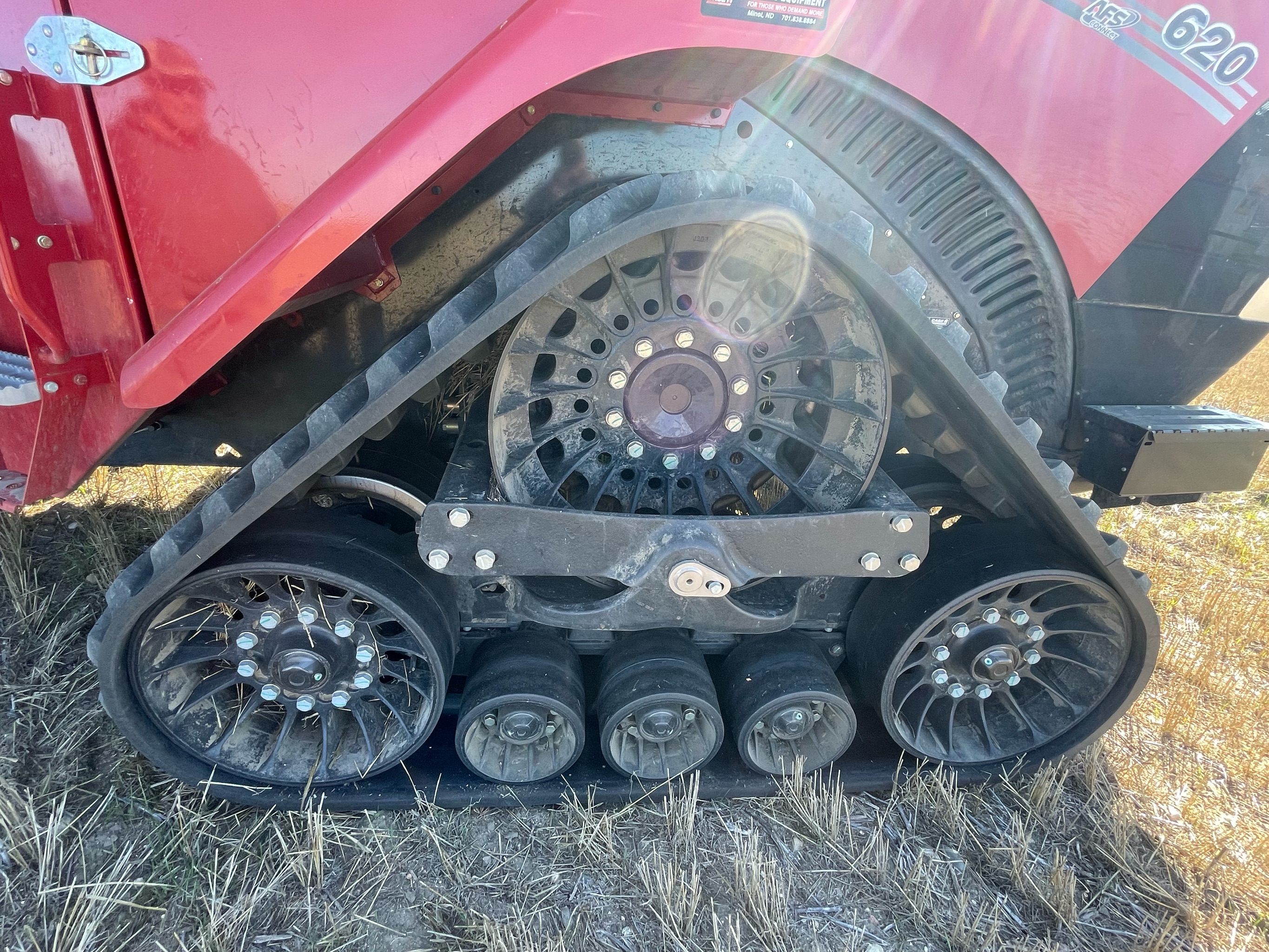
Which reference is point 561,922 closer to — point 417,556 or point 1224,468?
point 417,556

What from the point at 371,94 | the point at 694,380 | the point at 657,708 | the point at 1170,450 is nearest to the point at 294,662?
the point at 657,708

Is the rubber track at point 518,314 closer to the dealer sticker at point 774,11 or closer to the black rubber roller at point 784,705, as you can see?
the dealer sticker at point 774,11

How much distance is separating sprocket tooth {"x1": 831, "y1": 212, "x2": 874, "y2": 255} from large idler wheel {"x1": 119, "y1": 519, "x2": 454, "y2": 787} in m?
1.36

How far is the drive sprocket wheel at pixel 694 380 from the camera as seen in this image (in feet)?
5.35

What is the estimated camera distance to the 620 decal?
1.74 metres

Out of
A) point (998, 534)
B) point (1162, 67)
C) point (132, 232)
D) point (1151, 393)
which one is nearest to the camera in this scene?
point (132, 232)

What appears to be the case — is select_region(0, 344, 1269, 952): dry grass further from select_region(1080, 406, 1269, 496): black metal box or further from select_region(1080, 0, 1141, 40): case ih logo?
select_region(1080, 0, 1141, 40): case ih logo

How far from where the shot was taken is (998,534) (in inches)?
82.0

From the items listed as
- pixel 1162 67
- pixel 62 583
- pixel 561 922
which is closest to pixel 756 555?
pixel 561 922

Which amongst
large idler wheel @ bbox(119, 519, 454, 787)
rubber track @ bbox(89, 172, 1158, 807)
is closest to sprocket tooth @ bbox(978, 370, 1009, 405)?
rubber track @ bbox(89, 172, 1158, 807)

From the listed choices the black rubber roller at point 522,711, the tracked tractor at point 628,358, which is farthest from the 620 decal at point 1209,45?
the black rubber roller at point 522,711

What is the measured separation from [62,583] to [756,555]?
9.10 feet

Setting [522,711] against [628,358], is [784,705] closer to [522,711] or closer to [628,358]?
[522,711]

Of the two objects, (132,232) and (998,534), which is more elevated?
(132,232)
